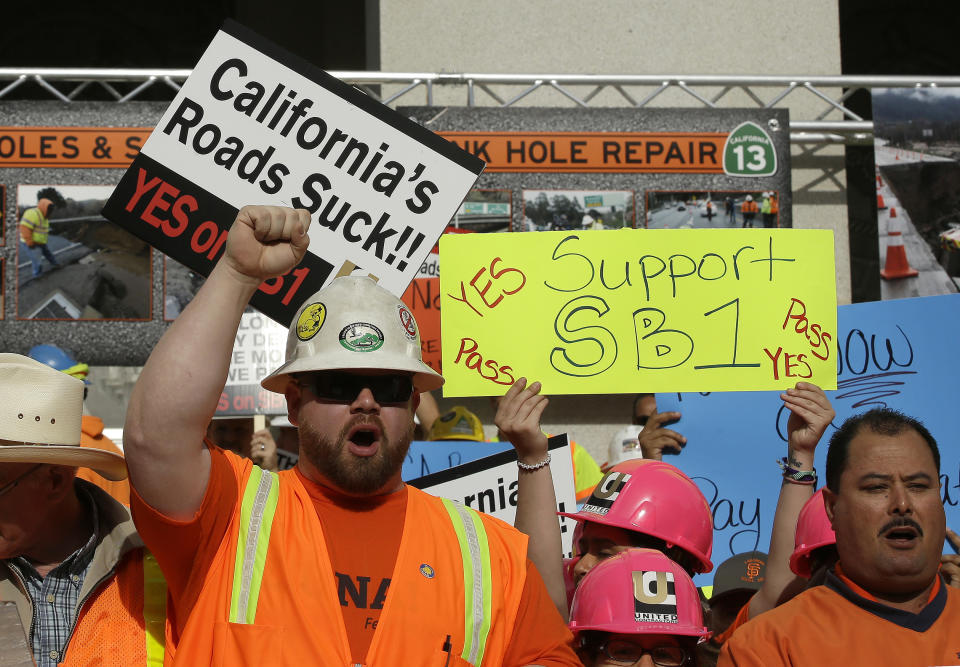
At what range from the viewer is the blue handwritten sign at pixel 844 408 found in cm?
386

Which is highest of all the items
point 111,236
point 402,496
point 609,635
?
point 111,236

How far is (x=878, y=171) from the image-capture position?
6.54m

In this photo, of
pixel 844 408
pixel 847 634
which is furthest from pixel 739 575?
pixel 847 634

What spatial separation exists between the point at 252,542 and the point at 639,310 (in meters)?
1.62

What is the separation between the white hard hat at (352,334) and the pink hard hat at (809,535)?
1051 mm

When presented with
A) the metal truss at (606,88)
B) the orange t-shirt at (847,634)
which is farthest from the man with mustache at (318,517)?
the metal truss at (606,88)

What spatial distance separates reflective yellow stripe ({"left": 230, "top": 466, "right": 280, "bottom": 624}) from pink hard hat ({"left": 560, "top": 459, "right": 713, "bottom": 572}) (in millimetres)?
1086

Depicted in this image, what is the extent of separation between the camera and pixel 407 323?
260cm

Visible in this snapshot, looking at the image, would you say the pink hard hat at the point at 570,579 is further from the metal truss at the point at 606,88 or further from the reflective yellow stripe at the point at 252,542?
the metal truss at the point at 606,88

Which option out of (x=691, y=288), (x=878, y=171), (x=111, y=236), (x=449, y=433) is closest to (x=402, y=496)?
(x=691, y=288)

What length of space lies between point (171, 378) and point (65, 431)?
0.52 metres

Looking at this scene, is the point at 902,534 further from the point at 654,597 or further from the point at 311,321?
the point at 311,321

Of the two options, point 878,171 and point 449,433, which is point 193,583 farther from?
point 878,171

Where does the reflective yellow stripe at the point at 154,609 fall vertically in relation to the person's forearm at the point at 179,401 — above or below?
below
